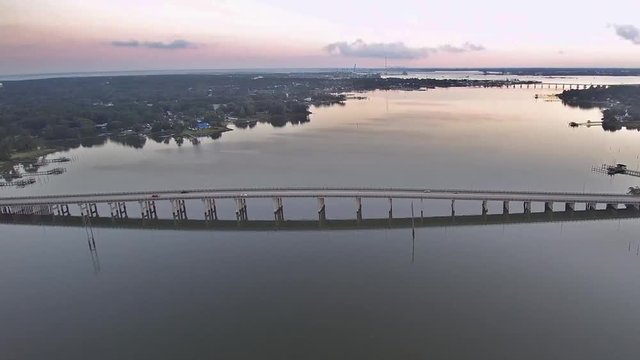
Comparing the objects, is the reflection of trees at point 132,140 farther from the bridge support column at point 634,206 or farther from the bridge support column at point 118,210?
the bridge support column at point 634,206

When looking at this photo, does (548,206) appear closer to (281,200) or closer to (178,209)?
(281,200)

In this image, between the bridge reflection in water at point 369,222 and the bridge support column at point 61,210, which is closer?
the bridge reflection in water at point 369,222

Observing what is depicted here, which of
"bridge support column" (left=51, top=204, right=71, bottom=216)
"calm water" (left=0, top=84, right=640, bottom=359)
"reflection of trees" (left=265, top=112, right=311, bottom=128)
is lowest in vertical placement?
"calm water" (left=0, top=84, right=640, bottom=359)

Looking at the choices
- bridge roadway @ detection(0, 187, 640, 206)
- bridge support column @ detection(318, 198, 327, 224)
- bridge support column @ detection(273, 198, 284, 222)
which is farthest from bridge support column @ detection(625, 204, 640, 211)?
bridge support column @ detection(273, 198, 284, 222)

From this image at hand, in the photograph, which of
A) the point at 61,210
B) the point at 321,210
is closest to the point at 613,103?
the point at 321,210

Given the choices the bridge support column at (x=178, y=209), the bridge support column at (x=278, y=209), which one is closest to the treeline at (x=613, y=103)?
the bridge support column at (x=278, y=209)

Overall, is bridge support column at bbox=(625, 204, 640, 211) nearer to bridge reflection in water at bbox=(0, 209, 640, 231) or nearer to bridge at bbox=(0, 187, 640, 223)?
bridge at bbox=(0, 187, 640, 223)

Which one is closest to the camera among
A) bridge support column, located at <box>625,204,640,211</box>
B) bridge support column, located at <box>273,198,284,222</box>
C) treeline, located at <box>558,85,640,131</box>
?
bridge support column, located at <box>625,204,640,211</box>

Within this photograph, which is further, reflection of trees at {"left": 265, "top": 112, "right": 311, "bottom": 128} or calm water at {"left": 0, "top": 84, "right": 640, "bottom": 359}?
reflection of trees at {"left": 265, "top": 112, "right": 311, "bottom": 128}
